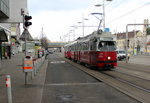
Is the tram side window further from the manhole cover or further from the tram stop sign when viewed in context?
the manhole cover

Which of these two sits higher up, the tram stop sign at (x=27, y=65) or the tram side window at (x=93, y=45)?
the tram side window at (x=93, y=45)

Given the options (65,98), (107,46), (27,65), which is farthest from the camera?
(107,46)

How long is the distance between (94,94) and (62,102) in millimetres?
1718

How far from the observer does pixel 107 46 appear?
17.9m

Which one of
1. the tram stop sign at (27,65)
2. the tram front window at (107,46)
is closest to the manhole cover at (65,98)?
the tram stop sign at (27,65)

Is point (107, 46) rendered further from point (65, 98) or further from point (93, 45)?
point (65, 98)

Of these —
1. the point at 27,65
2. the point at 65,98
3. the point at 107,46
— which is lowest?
the point at 65,98

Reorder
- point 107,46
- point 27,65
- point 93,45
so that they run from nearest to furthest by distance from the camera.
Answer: point 27,65
point 107,46
point 93,45

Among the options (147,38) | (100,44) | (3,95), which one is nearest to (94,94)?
(3,95)

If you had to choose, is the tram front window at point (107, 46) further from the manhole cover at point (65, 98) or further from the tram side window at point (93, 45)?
the manhole cover at point (65, 98)

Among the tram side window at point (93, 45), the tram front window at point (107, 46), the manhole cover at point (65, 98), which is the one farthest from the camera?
the tram side window at point (93, 45)

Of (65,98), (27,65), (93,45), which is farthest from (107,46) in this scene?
(65,98)

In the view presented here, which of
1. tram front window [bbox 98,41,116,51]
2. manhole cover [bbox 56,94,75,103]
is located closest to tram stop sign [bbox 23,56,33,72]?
manhole cover [bbox 56,94,75,103]

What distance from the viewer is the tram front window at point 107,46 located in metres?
17.7
